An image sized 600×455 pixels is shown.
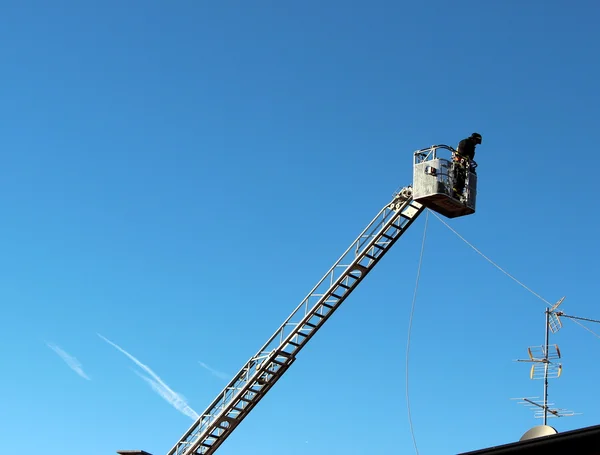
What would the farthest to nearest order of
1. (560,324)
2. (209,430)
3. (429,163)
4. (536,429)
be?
(560,324) < (209,430) < (429,163) < (536,429)

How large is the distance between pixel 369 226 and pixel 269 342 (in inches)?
219

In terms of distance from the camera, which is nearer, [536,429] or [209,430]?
[536,429]

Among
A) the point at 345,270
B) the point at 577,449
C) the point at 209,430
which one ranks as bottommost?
the point at 577,449

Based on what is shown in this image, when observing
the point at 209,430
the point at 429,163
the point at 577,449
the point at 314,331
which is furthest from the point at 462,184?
the point at 577,449

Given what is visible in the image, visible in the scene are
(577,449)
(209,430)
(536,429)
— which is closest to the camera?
(577,449)

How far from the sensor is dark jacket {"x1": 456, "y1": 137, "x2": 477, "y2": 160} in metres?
30.8

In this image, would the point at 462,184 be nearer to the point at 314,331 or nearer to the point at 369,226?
the point at 369,226

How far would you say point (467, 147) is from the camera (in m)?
30.8

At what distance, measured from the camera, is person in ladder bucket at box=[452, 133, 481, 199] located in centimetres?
3006

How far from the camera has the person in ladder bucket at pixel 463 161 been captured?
98.6ft

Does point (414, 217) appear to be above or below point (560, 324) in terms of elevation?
below

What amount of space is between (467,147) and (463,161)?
0.63 meters

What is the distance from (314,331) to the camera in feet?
105

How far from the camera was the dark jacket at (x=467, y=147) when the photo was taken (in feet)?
101
